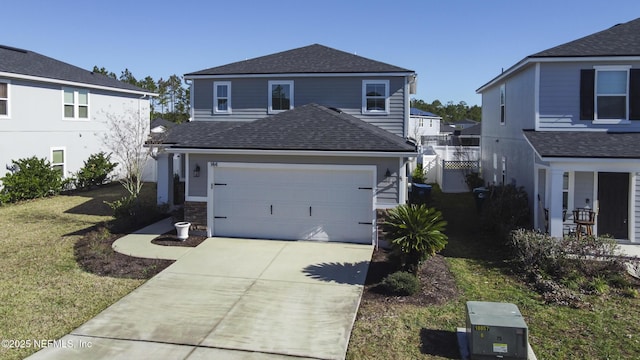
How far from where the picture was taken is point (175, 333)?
7.44 meters

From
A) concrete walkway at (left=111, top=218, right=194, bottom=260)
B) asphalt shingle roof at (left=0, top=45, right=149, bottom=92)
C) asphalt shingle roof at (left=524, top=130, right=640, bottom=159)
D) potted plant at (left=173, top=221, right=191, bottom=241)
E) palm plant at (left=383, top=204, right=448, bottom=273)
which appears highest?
asphalt shingle roof at (left=0, top=45, right=149, bottom=92)

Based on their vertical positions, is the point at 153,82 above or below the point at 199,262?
above

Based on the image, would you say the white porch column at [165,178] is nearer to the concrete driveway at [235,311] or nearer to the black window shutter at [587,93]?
the concrete driveway at [235,311]

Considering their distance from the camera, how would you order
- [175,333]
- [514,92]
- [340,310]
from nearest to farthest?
[175,333] → [340,310] → [514,92]

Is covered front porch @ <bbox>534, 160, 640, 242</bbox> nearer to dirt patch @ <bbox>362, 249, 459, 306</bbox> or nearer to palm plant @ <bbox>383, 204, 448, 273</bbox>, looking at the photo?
dirt patch @ <bbox>362, 249, 459, 306</bbox>

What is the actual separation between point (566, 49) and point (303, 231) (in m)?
8.89

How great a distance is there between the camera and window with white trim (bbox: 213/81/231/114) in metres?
18.3

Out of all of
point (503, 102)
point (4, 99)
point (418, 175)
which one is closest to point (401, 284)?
point (503, 102)

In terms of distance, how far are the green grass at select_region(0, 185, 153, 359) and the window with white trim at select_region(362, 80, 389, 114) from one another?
1005 centimetres

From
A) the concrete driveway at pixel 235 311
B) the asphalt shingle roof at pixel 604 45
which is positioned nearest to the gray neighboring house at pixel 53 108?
the concrete driveway at pixel 235 311

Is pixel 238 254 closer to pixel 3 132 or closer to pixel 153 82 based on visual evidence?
pixel 3 132

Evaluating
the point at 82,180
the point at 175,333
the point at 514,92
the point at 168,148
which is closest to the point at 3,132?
the point at 82,180

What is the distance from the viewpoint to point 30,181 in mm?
19906

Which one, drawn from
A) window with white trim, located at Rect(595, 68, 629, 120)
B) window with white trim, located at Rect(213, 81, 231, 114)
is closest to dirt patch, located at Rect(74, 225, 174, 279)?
window with white trim, located at Rect(213, 81, 231, 114)
